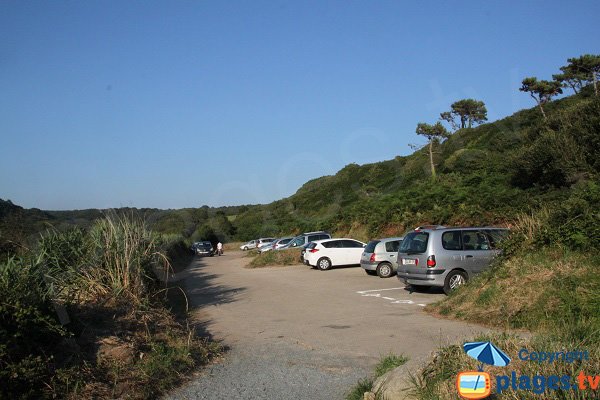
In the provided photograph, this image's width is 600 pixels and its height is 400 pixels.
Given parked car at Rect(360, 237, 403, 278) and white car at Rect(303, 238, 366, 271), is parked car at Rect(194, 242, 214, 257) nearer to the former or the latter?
white car at Rect(303, 238, 366, 271)

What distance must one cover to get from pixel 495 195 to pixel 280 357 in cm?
1971

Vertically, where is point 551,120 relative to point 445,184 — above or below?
above

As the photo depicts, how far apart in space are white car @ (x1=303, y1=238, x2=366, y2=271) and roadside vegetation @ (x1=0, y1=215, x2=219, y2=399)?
601 inches

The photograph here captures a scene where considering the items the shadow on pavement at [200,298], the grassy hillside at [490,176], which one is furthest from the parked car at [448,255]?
the grassy hillside at [490,176]

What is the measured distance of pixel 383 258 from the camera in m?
19.8

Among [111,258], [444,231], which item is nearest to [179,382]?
[111,258]

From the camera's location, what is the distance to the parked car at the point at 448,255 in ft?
43.8

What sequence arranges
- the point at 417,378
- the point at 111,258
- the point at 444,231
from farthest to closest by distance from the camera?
the point at 444,231 → the point at 111,258 → the point at 417,378

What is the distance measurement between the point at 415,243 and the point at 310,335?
5451 millimetres

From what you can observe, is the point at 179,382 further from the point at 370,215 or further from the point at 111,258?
the point at 370,215

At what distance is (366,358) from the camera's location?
7.59 m

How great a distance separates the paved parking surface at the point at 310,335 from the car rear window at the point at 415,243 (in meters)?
1.21

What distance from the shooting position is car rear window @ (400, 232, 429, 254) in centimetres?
1365

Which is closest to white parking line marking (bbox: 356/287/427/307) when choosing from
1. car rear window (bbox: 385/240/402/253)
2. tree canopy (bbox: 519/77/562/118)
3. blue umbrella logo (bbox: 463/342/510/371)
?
car rear window (bbox: 385/240/402/253)
